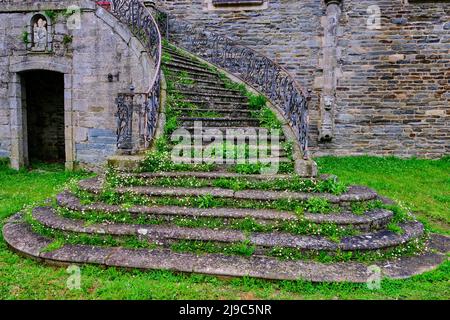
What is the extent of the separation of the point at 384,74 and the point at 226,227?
8507mm

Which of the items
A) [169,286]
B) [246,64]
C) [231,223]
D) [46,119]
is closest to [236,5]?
[246,64]

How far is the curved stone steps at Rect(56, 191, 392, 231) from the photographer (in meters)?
4.54

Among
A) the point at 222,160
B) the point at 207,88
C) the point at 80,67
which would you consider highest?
the point at 80,67

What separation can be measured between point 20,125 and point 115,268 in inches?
295

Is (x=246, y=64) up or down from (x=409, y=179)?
up

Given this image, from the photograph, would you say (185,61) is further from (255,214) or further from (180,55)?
(255,214)

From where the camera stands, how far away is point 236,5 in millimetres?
11477

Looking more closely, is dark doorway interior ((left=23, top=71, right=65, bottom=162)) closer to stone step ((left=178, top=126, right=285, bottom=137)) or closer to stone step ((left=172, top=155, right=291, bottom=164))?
stone step ((left=178, top=126, right=285, bottom=137))

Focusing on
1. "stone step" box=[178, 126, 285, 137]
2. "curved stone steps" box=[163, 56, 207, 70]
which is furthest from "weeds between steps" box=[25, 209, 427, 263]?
"curved stone steps" box=[163, 56, 207, 70]

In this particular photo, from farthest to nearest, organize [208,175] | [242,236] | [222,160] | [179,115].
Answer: [179,115] → [222,160] → [208,175] → [242,236]

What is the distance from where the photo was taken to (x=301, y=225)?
4480 mm

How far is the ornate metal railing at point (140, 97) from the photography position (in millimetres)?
6074

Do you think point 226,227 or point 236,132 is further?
point 236,132

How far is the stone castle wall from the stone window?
32.5 inches
